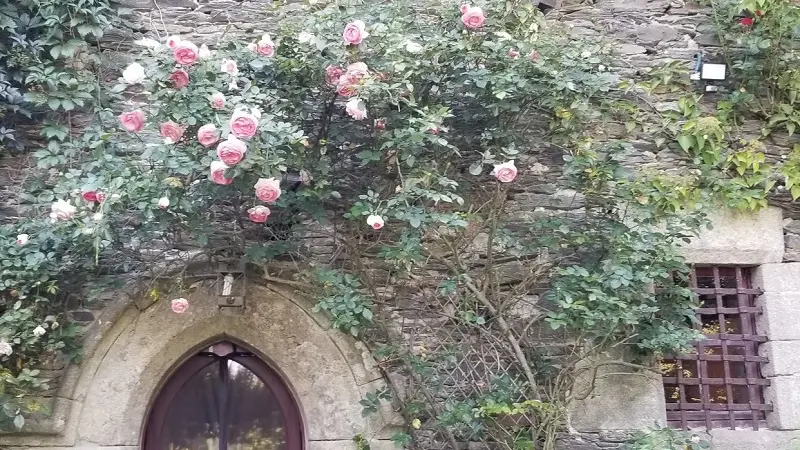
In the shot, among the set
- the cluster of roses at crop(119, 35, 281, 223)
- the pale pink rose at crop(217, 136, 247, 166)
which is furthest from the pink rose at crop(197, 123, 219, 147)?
the pale pink rose at crop(217, 136, 247, 166)

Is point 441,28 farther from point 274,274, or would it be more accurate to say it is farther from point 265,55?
point 274,274

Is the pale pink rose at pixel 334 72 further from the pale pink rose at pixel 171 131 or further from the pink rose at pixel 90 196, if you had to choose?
the pink rose at pixel 90 196

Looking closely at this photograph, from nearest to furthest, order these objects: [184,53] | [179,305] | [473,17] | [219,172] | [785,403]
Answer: [219,172]
[184,53]
[473,17]
[179,305]
[785,403]

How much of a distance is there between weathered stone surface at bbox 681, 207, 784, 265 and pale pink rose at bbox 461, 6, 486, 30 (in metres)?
1.67

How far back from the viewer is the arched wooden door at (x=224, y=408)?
378 cm

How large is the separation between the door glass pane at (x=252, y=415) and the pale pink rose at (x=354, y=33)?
1.82 metres

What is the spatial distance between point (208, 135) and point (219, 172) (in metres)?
0.16

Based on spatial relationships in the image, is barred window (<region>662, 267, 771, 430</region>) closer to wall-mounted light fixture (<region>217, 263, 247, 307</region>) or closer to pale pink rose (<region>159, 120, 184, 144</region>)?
wall-mounted light fixture (<region>217, 263, 247, 307</region>)

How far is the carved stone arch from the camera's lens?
11.4ft

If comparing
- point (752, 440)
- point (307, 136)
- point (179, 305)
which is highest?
point (307, 136)

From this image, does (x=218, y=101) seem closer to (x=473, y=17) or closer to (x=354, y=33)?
(x=354, y=33)

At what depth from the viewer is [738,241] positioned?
387 cm

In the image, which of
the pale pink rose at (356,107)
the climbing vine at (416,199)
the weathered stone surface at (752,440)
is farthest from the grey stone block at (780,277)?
the pale pink rose at (356,107)

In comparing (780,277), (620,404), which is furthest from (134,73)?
(780,277)
